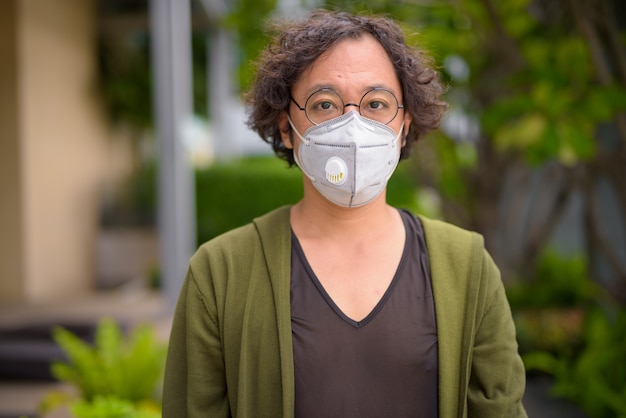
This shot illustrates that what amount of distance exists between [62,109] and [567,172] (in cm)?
549

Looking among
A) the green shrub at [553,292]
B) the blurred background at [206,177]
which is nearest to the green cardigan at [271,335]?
the blurred background at [206,177]

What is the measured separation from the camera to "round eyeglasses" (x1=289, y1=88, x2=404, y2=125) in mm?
1822

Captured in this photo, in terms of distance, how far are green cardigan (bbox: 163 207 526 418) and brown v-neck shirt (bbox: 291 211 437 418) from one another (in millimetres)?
38

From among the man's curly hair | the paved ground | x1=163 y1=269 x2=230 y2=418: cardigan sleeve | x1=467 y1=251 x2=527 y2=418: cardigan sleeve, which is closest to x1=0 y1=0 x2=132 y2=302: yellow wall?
the paved ground

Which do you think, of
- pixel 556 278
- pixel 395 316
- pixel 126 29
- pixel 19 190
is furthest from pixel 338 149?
pixel 126 29

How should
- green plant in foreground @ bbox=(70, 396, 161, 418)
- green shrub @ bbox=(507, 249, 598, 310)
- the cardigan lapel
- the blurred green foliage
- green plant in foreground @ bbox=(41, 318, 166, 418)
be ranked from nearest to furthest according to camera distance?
the cardigan lapel, green plant in foreground @ bbox=(70, 396, 161, 418), green plant in foreground @ bbox=(41, 318, 166, 418), green shrub @ bbox=(507, 249, 598, 310), the blurred green foliage

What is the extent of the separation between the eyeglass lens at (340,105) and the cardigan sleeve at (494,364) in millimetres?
500

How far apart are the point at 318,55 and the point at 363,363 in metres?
0.82

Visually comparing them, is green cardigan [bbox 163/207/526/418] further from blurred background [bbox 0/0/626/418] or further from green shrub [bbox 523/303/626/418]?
green shrub [bbox 523/303/626/418]

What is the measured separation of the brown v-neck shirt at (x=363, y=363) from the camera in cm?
176

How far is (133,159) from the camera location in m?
11.0

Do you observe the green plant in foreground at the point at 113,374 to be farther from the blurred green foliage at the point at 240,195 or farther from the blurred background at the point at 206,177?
the blurred green foliage at the point at 240,195

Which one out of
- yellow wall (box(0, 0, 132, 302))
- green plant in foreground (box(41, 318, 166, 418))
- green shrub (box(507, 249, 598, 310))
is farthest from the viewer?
yellow wall (box(0, 0, 132, 302))

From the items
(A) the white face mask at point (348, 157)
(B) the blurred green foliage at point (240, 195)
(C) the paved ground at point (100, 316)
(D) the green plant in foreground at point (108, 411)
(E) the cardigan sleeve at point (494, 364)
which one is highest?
(A) the white face mask at point (348, 157)
